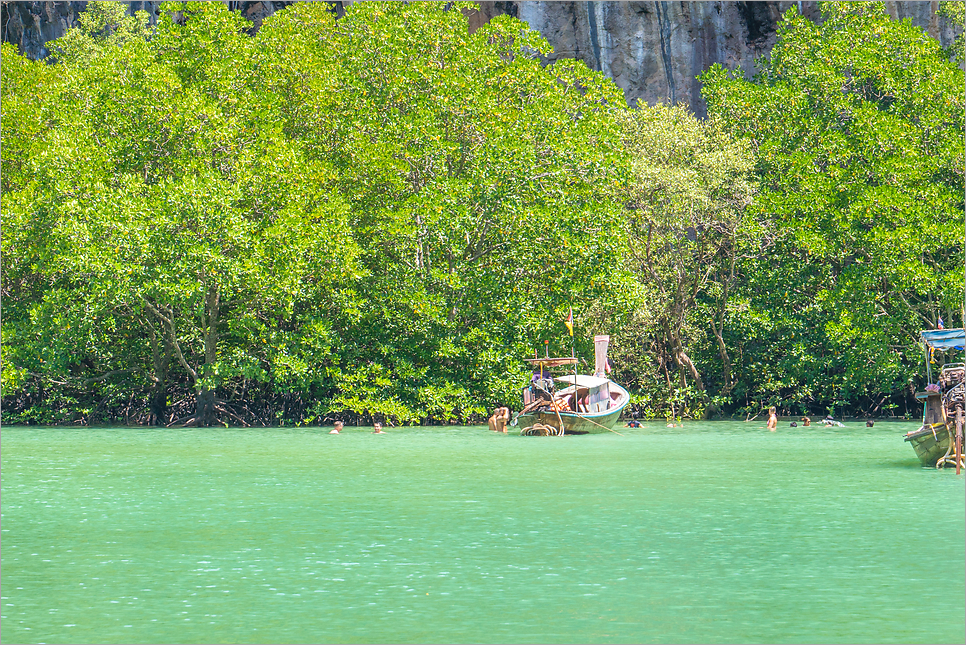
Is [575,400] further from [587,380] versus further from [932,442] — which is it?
[932,442]

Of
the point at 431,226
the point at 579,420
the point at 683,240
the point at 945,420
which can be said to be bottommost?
the point at 945,420

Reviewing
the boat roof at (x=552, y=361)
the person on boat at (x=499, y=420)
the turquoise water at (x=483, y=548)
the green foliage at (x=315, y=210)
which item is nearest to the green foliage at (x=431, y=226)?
the green foliage at (x=315, y=210)

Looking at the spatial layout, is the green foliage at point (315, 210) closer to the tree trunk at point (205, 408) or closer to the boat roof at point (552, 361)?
the tree trunk at point (205, 408)

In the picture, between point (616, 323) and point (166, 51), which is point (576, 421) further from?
point (166, 51)

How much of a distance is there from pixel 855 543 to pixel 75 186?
28400 mm

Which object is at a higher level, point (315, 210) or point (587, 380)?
point (315, 210)

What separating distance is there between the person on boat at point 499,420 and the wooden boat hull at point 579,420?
562mm

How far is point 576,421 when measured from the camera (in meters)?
37.1

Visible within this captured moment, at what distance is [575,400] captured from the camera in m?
37.4

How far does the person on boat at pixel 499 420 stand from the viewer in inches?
1483

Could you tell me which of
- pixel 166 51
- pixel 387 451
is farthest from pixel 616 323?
pixel 166 51

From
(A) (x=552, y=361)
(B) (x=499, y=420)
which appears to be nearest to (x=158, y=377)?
(B) (x=499, y=420)

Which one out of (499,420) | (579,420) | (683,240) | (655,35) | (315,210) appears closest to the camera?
(579,420)

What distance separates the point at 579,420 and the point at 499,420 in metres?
2.19
